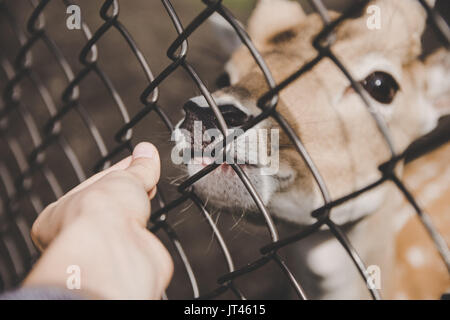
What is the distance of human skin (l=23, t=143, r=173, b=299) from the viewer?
49cm

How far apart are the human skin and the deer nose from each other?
1.22 ft

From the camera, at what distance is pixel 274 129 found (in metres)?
1.14

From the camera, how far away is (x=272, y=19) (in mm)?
1659

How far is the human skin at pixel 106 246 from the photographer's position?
1.61 feet

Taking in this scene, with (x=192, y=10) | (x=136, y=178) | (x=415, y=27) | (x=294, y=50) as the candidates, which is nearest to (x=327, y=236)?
(x=294, y=50)

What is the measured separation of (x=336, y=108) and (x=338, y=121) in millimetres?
42

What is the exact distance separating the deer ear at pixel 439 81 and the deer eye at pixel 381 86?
0.23 m

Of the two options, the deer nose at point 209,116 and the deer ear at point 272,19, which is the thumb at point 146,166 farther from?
the deer ear at point 272,19

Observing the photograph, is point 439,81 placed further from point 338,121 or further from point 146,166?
point 146,166

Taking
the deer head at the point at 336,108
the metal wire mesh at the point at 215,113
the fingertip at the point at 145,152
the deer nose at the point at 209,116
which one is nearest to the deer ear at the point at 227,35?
the deer head at the point at 336,108

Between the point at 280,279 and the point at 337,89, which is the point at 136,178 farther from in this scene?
the point at 280,279

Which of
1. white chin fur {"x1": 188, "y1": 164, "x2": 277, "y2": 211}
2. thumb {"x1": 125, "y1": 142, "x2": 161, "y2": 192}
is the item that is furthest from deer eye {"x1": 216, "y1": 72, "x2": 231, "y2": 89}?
thumb {"x1": 125, "y1": 142, "x2": 161, "y2": 192}

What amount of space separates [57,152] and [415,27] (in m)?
2.48

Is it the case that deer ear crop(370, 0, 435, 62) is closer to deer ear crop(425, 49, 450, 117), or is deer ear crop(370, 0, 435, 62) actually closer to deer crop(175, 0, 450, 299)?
deer crop(175, 0, 450, 299)
